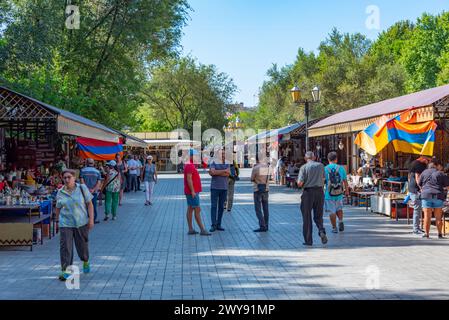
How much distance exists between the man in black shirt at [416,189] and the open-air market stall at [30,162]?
7.45m

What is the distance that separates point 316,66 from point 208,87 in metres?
12.9

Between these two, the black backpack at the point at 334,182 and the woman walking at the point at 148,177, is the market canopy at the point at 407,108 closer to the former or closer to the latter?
the black backpack at the point at 334,182

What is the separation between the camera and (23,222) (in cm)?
1223

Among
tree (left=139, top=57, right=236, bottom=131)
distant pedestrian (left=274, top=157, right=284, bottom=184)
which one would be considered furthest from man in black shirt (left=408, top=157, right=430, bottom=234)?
tree (left=139, top=57, right=236, bottom=131)

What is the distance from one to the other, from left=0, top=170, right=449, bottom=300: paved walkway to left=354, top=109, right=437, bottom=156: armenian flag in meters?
1.86

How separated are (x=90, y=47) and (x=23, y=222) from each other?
22.7 m

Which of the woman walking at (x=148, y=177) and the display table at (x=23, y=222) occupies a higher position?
the woman walking at (x=148, y=177)

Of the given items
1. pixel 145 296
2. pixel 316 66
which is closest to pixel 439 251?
pixel 145 296

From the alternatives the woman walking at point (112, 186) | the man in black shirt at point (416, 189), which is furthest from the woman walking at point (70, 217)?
the woman walking at point (112, 186)

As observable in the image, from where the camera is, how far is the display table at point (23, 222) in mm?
11148

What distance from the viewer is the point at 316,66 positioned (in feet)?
236

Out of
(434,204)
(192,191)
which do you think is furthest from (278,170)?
(434,204)

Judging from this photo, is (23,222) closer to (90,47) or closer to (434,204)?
(434,204)

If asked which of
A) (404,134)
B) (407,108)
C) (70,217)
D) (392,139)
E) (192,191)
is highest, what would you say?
(407,108)
